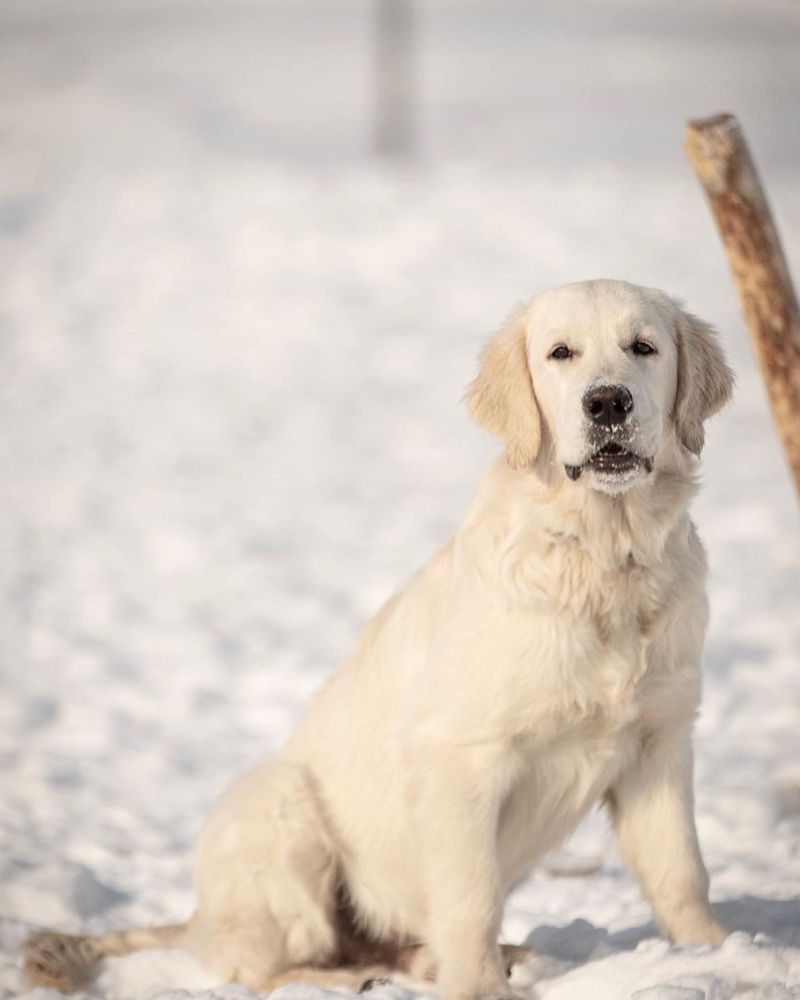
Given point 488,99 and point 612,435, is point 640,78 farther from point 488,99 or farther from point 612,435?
point 612,435

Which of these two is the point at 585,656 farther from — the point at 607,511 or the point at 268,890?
the point at 268,890

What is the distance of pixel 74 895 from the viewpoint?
4.73 metres

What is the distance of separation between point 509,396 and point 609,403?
374 millimetres

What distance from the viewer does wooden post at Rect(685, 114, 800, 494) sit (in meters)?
4.40

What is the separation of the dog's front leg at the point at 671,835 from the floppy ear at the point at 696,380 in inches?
32.2

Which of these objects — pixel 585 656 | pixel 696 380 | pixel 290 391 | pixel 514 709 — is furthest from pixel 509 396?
pixel 290 391

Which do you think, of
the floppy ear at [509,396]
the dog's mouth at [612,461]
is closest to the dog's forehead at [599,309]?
the floppy ear at [509,396]

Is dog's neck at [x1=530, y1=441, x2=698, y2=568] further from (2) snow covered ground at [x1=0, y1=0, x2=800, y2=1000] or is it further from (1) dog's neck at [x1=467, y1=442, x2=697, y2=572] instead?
(2) snow covered ground at [x1=0, y1=0, x2=800, y2=1000]

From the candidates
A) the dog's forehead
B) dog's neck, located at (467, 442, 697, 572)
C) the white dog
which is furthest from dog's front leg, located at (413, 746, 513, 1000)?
the dog's forehead

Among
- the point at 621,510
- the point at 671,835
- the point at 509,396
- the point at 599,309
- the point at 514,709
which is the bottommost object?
the point at 671,835

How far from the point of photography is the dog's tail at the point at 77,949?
3.87m

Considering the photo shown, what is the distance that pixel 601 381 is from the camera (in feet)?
11.2

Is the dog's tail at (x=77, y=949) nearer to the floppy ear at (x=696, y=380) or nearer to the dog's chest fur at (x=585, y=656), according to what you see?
the dog's chest fur at (x=585, y=656)

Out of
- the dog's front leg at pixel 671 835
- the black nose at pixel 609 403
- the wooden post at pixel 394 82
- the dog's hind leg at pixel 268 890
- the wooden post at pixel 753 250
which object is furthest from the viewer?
the wooden post at pixel 394 82
